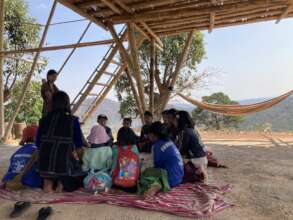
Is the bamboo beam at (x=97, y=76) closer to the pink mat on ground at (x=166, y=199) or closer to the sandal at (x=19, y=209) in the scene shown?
the pink mat on ground at (x=166, y=199)

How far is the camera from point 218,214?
240 cm

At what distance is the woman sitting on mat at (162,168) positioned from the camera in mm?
2916

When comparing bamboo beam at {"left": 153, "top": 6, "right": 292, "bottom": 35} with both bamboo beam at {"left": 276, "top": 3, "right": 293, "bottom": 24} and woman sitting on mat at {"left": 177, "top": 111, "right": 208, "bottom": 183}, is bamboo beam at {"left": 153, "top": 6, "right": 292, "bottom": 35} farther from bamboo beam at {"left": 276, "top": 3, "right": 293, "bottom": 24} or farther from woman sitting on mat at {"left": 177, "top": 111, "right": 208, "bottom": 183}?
Answer: woman sitting on mat at {"left": 177, "top": 111, "right": 208, "bottom": 183}

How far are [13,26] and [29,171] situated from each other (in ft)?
30.0

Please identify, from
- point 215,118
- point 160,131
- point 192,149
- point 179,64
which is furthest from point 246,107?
point 215,118

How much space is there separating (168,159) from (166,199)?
1.45 feet

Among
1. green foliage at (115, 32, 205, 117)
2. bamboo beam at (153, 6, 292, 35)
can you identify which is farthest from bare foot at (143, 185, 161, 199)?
green foliage at (115, 32, 205, 117)

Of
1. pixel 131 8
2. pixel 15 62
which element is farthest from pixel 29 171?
pixel 15 62

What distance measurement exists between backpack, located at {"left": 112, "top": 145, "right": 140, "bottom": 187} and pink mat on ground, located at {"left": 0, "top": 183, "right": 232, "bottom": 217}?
17cm

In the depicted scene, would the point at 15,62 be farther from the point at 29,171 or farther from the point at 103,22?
the point at 29,171

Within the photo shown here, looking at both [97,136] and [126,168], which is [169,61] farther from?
[126,168]

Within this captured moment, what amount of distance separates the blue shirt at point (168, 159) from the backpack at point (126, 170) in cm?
23

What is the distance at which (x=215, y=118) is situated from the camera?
19.3 meters

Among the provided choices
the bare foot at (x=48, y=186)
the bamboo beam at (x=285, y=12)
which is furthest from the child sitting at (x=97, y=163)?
the bamboo beam at (x=285, y=12)
